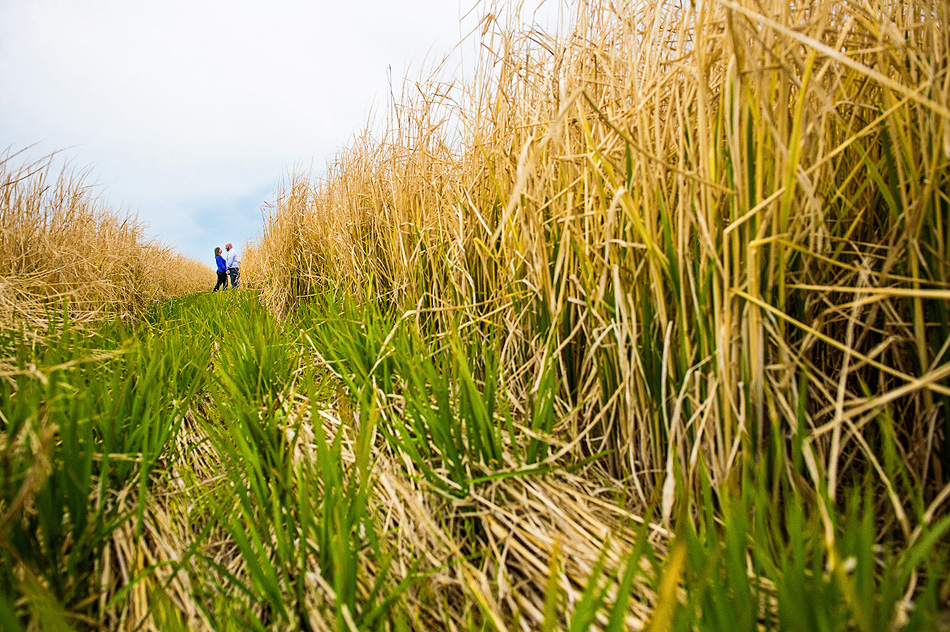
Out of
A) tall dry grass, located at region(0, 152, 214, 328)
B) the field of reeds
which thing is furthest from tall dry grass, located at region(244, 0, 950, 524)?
tall dry grass, located at region(0, 152, 214, 328)

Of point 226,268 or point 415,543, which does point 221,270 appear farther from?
point 415,543

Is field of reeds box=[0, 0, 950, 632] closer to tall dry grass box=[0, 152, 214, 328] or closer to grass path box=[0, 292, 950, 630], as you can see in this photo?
grass path box=[0, 292, 950, 630]

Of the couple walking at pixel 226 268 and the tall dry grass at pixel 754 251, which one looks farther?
the couple walking at pixel 226 268

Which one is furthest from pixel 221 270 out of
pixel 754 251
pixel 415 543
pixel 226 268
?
pixel 754 251

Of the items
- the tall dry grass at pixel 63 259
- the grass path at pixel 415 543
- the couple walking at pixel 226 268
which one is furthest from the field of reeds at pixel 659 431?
the couple walking at pixel 226 268

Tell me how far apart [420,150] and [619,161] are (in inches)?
42.2

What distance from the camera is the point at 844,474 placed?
689 millimetres

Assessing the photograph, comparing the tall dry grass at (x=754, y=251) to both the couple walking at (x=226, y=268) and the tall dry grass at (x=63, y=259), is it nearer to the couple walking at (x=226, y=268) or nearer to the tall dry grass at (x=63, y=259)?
the tall dry grass at (x=63, y=259)

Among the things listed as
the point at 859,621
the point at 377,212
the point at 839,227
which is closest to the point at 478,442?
the point at 859,621

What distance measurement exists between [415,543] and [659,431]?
452 mm

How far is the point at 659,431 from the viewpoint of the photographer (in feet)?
2.39

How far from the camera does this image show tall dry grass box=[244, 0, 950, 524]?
570 mm

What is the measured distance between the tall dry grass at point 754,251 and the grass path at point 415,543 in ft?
0.28

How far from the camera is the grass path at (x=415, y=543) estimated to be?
424mm
